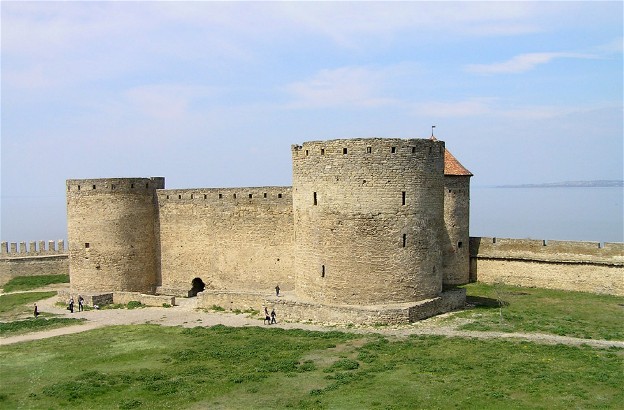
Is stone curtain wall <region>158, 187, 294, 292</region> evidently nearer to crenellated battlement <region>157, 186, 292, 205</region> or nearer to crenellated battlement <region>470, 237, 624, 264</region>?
crenellated battlement <region>157, 186, 292, 205</region>

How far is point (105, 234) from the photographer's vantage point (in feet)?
86.9

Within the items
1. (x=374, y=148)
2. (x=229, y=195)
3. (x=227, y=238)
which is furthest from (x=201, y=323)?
(x=374, y=148)

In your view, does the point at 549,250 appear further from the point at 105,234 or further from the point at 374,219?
the point at 105,234

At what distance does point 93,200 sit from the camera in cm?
2658

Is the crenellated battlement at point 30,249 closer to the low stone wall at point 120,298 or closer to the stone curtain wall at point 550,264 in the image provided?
the low stone wall at point 120,298

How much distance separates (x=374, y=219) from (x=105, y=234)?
13.3 m

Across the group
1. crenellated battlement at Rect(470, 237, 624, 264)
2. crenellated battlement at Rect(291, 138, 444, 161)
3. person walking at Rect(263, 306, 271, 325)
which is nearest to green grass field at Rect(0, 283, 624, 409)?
person walking at Rect(263, 306, 271, 325)

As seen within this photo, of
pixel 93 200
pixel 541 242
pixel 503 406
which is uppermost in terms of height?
pixel 93 200

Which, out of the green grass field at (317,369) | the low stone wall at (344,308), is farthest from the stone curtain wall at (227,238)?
the green grass field at (317,369)

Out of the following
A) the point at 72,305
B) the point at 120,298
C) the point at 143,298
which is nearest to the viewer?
the point at 72,305

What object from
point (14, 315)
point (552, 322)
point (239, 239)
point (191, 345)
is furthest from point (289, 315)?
point (14, 315)

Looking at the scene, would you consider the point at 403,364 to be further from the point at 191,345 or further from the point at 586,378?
the point at 191,345

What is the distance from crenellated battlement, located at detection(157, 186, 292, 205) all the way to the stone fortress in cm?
5

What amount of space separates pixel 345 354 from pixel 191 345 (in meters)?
4.76
